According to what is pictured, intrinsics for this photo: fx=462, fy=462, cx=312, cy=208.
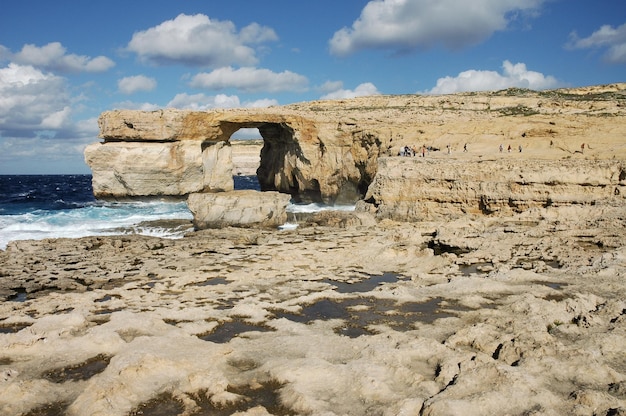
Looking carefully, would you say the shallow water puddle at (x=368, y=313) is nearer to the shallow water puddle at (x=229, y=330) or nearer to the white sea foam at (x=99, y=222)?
the shallow water puddle at (x=229, y=330)

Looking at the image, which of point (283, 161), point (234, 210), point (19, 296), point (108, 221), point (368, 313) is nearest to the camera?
point (368, 313)

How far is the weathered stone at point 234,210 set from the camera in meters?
24.1

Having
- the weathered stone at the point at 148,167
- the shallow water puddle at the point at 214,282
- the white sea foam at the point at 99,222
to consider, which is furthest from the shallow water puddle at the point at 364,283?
the weathered stone at the point at 148,167

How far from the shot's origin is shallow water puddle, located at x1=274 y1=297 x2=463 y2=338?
28.0 ft

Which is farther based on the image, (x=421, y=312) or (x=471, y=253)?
(x=471, y=253)

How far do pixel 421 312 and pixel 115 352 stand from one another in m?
5.61

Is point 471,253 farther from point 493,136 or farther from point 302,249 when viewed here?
point 493,136

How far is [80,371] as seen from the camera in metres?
6.82

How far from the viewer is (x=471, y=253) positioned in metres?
14.5

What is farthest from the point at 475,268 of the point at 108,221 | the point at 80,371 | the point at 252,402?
the point at 108,221

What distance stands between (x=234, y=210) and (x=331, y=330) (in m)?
16.6

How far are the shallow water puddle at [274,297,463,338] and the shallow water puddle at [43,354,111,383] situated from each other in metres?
3.39

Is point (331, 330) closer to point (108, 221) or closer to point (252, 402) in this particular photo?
point (252, 402)

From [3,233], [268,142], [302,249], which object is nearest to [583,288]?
[302,249]
